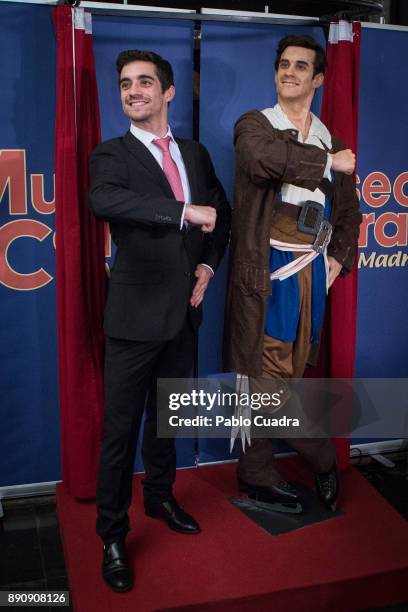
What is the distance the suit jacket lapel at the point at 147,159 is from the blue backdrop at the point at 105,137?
66 cm

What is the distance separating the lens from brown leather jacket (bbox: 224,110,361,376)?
2.38m

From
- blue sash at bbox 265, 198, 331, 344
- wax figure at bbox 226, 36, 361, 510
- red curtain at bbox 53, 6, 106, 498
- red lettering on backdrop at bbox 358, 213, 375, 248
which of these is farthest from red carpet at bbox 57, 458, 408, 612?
red lettering on backdrop at bbox 358, 213, 375, 248

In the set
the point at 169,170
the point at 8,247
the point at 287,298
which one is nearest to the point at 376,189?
the point at 287,298

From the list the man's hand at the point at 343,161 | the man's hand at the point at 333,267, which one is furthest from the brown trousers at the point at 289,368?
the man's hand at the point at 343,161

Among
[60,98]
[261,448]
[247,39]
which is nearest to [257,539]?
[261,448]

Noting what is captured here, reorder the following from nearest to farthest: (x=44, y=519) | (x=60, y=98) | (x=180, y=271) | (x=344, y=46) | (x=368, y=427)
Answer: (x=180, y=271)
(x=60, y=98)
(x=344, y=46)
(x=44, y=519)
(x=368, y=427)

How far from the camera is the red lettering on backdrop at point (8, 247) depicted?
2975mm

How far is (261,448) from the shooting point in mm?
2959

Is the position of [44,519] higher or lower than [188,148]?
lower

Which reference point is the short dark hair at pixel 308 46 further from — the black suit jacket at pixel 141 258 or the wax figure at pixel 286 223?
the black suit jacket at pixel 141 258

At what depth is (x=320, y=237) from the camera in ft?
8.77

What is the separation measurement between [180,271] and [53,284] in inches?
34.5

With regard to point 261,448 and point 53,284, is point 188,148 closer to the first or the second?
point 53,284

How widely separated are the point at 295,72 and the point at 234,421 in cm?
135
